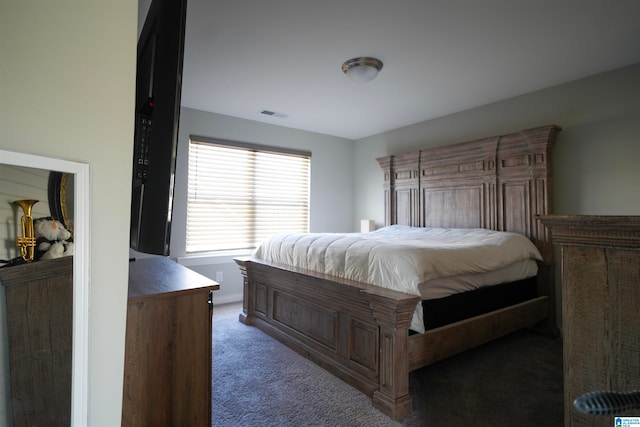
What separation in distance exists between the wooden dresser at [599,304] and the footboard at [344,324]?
3.18 ft

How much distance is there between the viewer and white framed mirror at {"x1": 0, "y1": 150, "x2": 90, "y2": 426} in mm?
754

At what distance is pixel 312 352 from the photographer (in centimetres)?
236

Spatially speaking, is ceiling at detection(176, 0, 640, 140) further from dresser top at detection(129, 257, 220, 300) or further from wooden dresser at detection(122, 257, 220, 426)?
wooden dresser at detection(122, 257, 220, 426)

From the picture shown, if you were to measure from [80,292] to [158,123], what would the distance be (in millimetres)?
528

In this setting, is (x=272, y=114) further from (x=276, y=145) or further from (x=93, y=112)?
(x=93, y=112)

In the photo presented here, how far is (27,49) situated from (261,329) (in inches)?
106

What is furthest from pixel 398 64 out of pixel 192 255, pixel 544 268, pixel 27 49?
pixel 192 255

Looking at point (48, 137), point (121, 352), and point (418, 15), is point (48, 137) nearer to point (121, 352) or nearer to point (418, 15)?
point (121, 352)

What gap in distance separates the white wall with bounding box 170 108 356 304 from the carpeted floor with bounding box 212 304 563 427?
4.86ft

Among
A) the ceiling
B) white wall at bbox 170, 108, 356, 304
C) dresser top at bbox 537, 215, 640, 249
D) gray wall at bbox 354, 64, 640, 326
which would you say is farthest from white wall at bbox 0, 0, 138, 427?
gray wall at bbox 354, 64, 640, 326

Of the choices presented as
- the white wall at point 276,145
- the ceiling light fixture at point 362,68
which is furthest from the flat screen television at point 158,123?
Result: the white wall at point 276,145

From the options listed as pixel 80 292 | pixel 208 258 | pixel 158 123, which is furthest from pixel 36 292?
pixel 208 258

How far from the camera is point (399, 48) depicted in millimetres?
2512

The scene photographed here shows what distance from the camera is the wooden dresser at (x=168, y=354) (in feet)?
3.61
